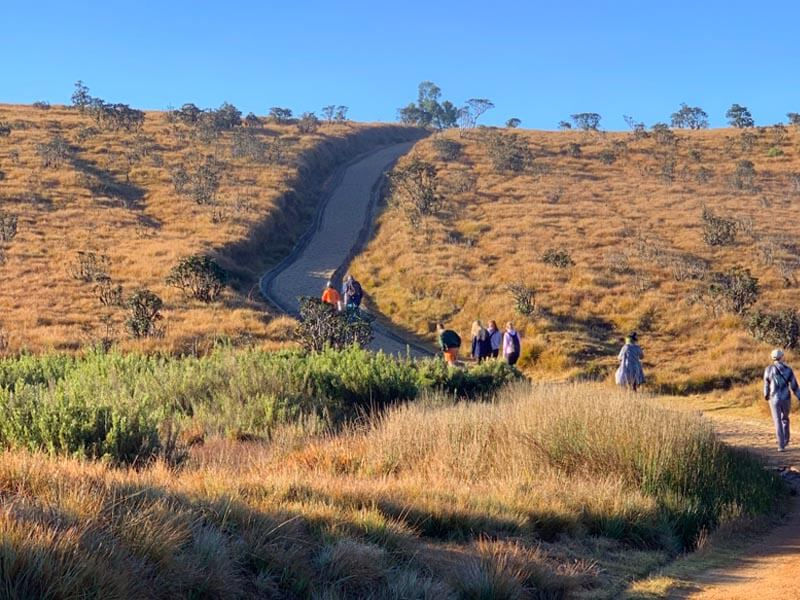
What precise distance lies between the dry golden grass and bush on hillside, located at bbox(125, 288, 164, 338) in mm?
8504

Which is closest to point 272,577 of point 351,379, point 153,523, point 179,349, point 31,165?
point 153,523

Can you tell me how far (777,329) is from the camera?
2106 cm

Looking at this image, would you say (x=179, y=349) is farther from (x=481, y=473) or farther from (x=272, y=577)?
(x=272, y=577)

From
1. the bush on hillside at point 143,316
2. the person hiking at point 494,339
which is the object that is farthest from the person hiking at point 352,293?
the bush on hillside at point 143,316

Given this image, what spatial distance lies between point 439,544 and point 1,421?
17.0 feet

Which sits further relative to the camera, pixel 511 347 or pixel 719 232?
pixel 719 232

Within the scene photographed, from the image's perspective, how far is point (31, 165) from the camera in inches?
1905

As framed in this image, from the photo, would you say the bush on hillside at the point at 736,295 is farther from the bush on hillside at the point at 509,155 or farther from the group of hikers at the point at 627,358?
the bush on hillside at the point at 509,155

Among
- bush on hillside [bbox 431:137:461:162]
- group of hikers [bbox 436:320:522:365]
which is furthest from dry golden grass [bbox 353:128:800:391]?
bush on hillside [bbox 431:137:461:162]

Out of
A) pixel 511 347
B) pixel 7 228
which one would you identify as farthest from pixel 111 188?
pixel 511 347

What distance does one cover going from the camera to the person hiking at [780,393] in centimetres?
1209

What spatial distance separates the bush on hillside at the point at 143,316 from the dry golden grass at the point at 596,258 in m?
8.50

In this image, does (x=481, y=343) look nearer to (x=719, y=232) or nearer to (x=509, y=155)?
(x=719, y=232)

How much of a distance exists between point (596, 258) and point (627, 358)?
16920 mm
